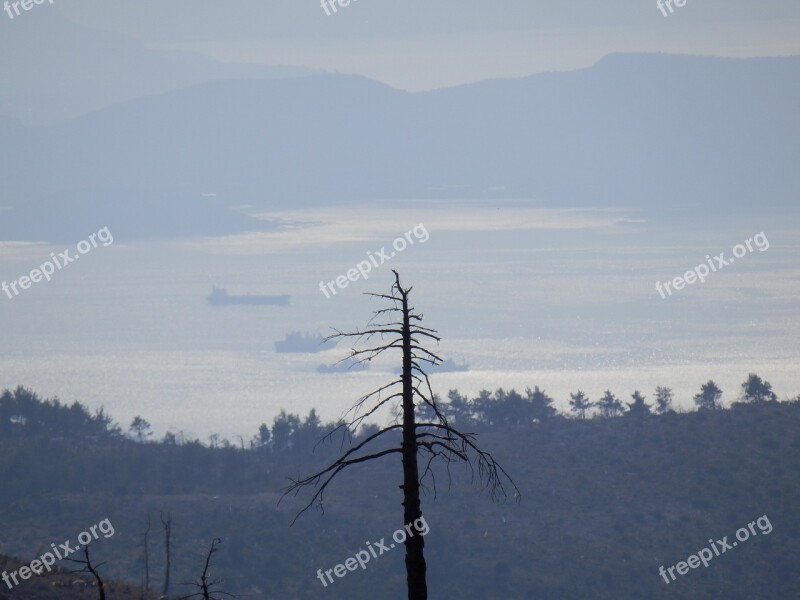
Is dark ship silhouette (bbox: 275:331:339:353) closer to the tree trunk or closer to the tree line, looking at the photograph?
the tree line

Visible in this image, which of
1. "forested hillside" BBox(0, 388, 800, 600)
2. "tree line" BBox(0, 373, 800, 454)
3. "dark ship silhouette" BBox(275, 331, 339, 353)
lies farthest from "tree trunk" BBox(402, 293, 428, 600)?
"dark ship silhouette" BBox(275, 331, 339, 353)

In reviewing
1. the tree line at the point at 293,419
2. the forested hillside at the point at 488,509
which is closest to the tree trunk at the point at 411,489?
the forested hillside at the point at 488,509

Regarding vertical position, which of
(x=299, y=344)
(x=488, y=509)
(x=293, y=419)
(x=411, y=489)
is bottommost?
(x=411, y=489)

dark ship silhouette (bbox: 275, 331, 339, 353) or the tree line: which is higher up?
dark ship silhouette (bbox: 275, 331, 339, 353)

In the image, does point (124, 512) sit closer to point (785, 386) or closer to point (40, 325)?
point (785, 386)

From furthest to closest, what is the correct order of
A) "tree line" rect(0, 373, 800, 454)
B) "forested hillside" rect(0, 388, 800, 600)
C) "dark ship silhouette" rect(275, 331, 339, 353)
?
"dark ship silhouette" rect(275, 331, 339, 353)
"tree line" rect(0, 373, 800, 454)
"forested hillside" rect(0, 388, 800, 600)

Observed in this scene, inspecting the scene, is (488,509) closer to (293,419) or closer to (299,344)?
(293,419)

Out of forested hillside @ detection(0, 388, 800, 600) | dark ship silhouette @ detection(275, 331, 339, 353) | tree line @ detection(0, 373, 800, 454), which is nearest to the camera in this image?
forested hillside @ detection(0, 388, 800, 600)

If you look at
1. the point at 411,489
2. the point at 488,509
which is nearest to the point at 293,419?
the point at 488,509

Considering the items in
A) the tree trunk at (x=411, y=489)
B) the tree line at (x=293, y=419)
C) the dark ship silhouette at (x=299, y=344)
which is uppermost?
the dark ship silhouette at (x=299, y=344)

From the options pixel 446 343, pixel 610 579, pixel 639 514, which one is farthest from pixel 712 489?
pixel 446 343

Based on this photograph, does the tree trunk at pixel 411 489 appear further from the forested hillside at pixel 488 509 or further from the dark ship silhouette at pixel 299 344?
the dark ship silhouette at pixel 299 344
